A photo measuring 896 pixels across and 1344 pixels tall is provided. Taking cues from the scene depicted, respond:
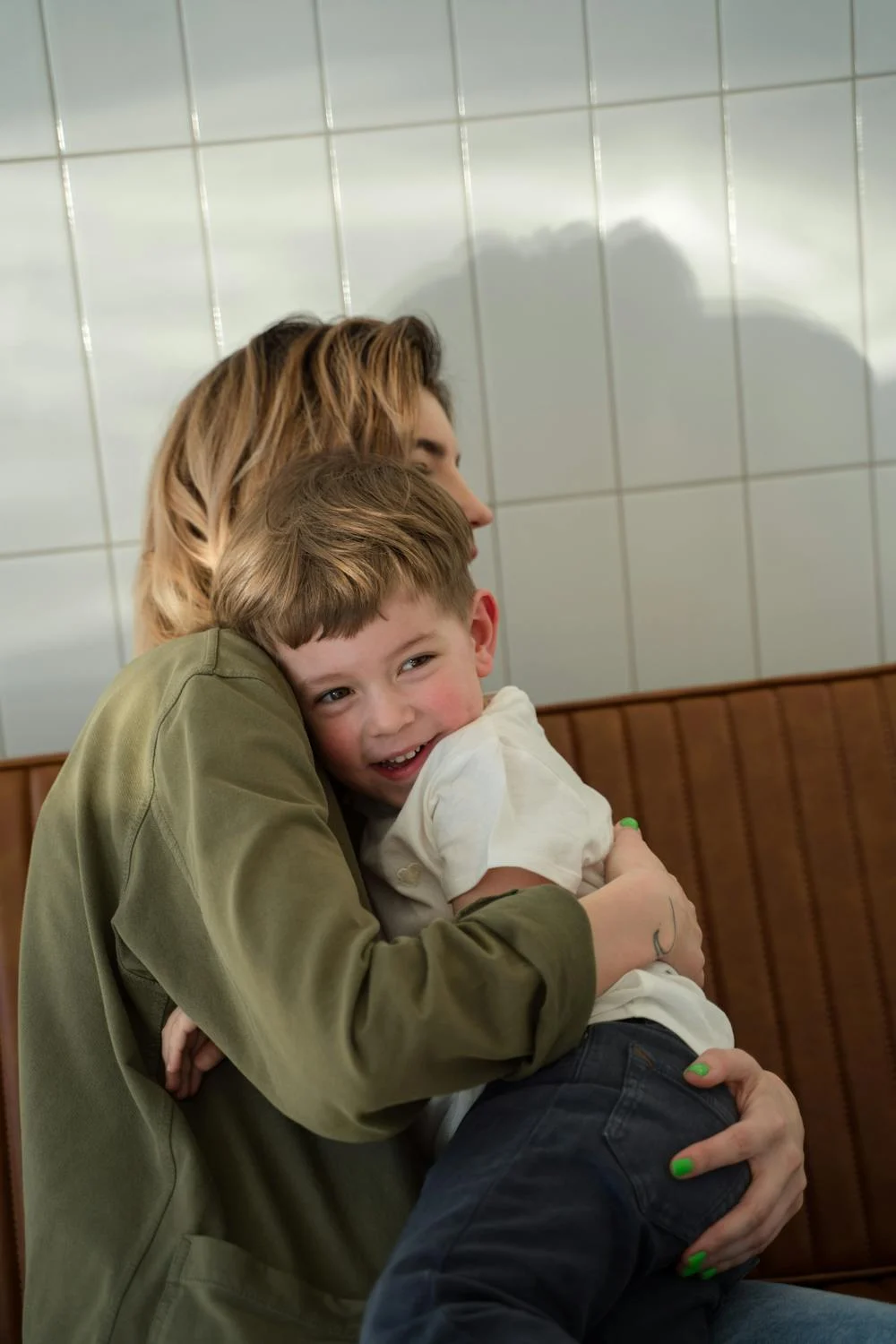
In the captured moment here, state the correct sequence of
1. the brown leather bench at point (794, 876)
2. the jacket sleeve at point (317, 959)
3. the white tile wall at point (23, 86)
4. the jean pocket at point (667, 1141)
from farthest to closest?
the white tile wall at point (23, 86), the brown leather bench at point (794, 876), the jean pocket at point (667, 1141), the jacket sleeve at point (317, 959)

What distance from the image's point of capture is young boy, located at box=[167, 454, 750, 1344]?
890 mm

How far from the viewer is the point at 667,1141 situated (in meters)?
0.98

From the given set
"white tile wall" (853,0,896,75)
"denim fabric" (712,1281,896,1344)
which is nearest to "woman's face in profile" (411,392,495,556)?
"denim fabric" (712,1281,896,1344)

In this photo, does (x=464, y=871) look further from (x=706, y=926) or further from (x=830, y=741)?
(x=830, y=741)

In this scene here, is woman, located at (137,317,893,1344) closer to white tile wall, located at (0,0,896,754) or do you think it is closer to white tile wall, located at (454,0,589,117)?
white tile wall, located at (0,0,896,754)

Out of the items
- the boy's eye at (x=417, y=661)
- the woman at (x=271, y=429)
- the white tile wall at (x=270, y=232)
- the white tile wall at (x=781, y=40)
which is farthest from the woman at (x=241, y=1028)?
the white tile wall at (x=781, y=40)

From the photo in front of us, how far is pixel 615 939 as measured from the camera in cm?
100

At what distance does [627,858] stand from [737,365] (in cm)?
118

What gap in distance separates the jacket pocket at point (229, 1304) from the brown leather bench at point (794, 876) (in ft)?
1.94

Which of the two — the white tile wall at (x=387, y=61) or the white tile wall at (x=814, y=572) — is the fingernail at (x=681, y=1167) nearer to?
the white tile wall at (x=814, y=572)

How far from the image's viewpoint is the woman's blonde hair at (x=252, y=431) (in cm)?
137

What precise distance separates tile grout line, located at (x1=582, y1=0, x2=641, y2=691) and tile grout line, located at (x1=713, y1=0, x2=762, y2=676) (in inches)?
8.0

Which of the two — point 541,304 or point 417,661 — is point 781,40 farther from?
point 417,661

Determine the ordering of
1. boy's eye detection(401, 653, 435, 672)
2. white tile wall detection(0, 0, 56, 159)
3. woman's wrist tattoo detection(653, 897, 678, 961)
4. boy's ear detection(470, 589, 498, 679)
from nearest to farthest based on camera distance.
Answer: woman's wrist tattoo detection(653, 897, 678, 961) → boy's eye detection(401, 653, 435, 672) → boy's ear detection(470, 589, 498, 679) → white tile wall detection(0, 0, 56, 159)
